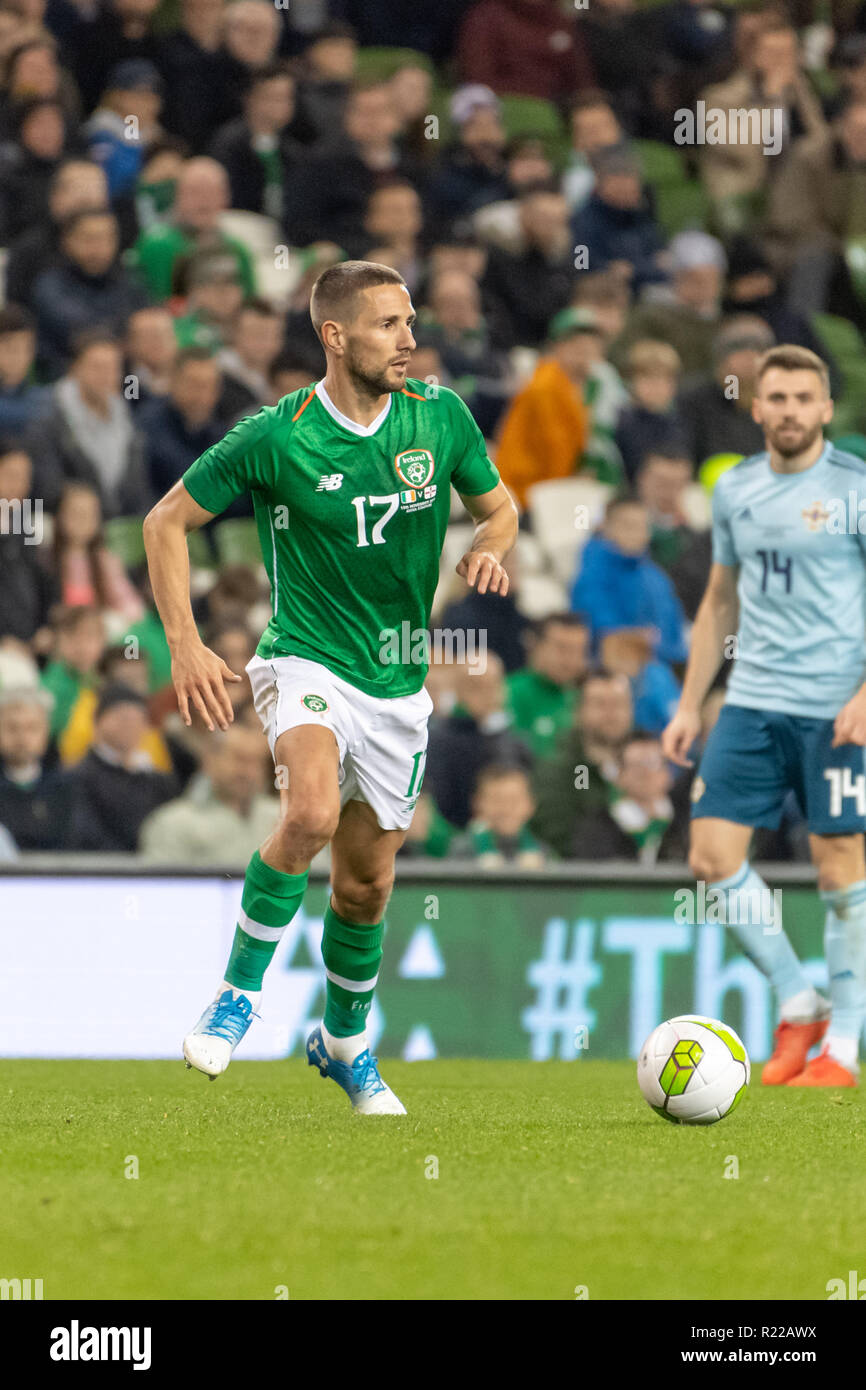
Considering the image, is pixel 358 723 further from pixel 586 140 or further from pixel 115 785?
pixel 586 140

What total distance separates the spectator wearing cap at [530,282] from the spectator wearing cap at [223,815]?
4.69 m

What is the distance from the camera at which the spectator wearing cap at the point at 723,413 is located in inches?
525

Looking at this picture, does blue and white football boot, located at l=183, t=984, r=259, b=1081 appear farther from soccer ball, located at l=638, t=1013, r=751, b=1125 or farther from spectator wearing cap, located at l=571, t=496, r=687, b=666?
spectator wearing cap, located at l=571, t=496, r=687, b=666

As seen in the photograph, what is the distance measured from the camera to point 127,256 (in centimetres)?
1353

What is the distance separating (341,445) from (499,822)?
4.48m

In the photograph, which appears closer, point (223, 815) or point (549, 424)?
point (223, 815)

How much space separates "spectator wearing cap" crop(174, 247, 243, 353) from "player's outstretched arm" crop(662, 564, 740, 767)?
551cm

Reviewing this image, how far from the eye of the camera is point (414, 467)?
6.30 metres

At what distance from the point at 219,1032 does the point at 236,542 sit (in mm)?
6783

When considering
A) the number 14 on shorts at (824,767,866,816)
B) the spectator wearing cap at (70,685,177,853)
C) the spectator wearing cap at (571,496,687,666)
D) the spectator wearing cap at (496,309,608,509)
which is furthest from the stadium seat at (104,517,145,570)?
the number 14 on shorts at (824,767,866,816)

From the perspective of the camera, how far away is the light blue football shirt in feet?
26.4

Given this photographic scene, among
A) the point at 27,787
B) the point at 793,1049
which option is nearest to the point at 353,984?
the point at 793,1049

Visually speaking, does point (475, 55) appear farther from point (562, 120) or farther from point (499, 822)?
point (499, 822)

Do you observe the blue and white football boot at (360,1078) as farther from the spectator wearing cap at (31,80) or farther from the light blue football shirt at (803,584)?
the spectator wearing cap at (31,80)
